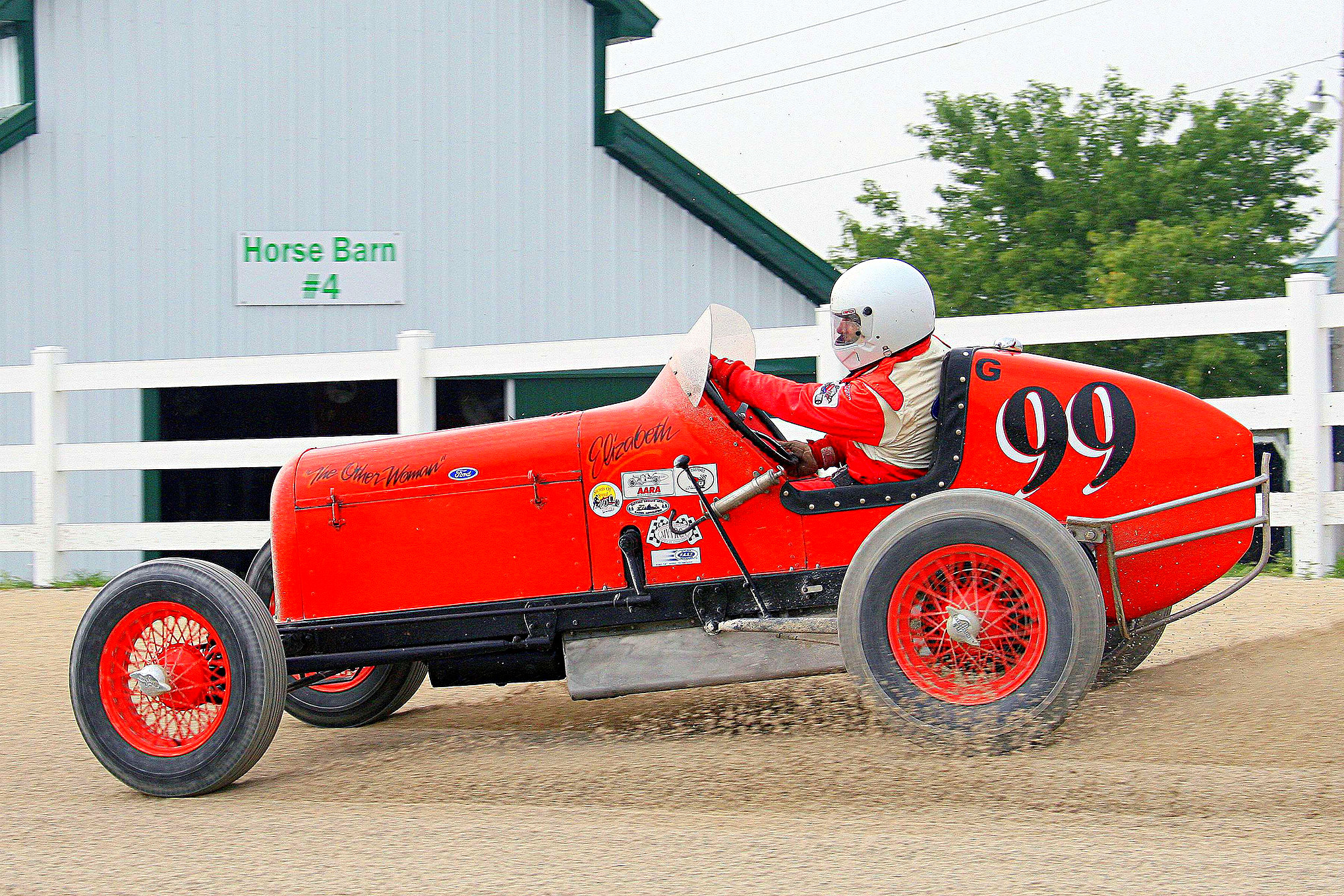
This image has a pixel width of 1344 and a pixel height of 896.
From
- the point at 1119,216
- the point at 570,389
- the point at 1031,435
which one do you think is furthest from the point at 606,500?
the point at 1119,216

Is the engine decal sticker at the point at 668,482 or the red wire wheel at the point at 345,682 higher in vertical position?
the engine decal sticker at the point at 668,482

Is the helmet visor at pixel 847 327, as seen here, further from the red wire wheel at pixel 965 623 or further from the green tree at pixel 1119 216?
the green tree at pixel 1119 216

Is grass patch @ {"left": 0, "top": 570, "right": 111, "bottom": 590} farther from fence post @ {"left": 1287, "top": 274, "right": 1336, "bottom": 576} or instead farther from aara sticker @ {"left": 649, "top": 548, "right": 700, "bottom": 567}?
fence post @ {"left": 1287, "top": 274, "right": 1336, "bottom": 576}

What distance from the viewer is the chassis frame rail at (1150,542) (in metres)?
4.03

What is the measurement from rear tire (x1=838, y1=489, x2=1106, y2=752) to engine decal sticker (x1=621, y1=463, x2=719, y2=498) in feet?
2.10

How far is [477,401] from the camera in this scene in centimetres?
1209

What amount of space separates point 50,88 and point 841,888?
11715 millimetres

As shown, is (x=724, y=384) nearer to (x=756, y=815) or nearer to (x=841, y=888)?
(x=756, y=815)

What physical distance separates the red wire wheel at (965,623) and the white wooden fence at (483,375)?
3141 millimetres

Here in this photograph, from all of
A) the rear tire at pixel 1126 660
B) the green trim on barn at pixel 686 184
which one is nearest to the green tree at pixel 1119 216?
the green trim on barn at pixel 686 184

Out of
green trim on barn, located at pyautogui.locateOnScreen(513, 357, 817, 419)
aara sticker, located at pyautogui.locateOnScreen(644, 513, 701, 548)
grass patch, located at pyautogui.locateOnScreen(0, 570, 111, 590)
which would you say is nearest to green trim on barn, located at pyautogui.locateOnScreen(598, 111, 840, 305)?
green trim on barn, located at pyautogui.locateOnScreen(513, 357, 817, 419)

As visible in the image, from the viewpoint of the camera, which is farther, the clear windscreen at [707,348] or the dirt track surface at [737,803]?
the clear windscreen at [707,348]

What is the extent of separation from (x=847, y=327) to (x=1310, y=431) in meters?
3.46

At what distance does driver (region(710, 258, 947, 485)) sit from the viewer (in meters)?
4.24
